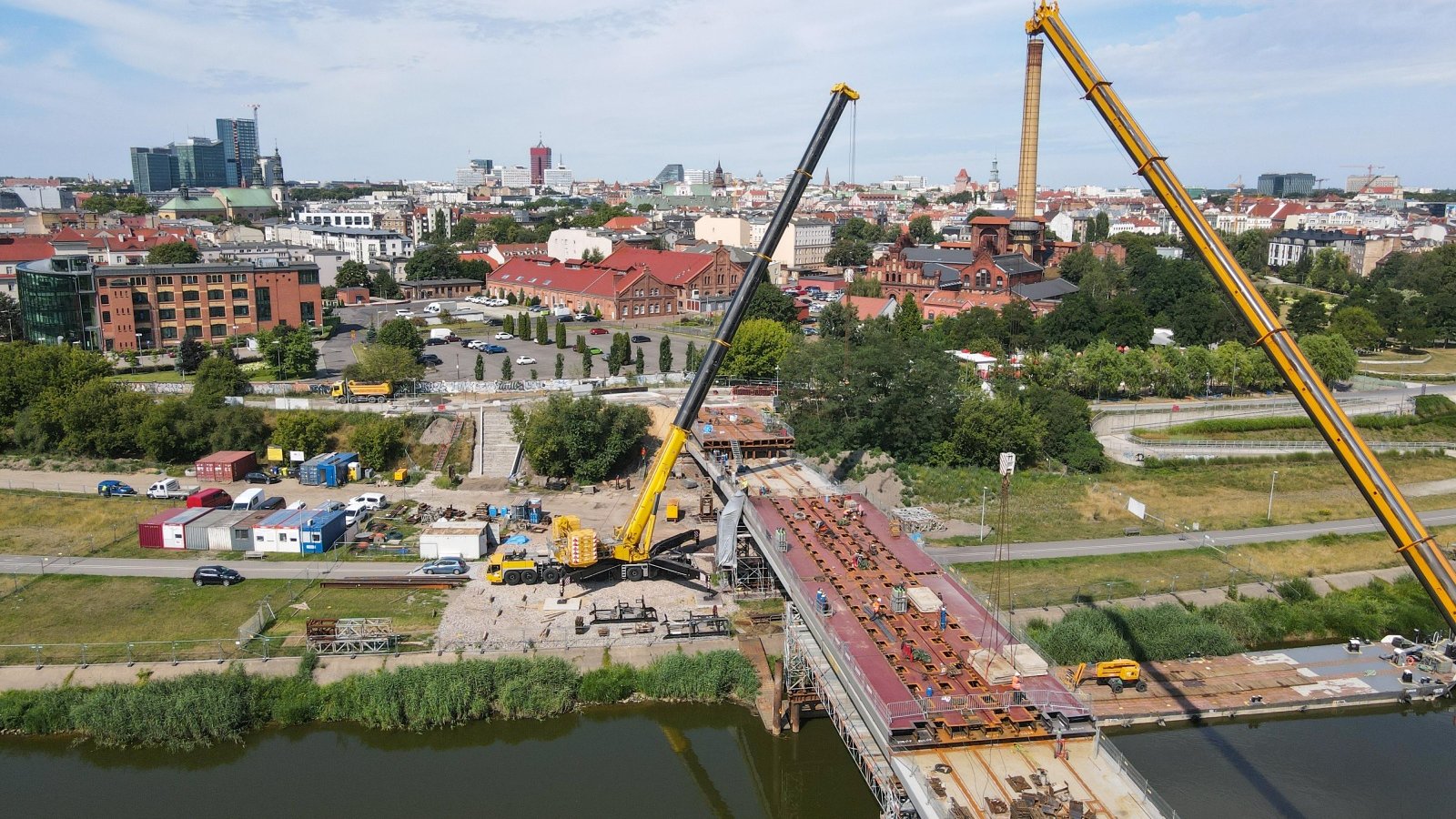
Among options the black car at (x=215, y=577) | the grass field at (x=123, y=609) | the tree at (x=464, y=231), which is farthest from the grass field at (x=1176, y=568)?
the tree at (x=464, y=231)

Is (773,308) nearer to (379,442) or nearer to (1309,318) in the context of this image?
(379,442)

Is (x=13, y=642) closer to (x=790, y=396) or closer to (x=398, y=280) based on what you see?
(x=790, y=396)

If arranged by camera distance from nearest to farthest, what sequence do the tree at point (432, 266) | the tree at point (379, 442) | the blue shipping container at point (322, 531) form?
the blue shipping container at point (322, 531) < the tree at point (379, 442) < the tree at point (432, 266)

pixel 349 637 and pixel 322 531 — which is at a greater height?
pixel 322 531

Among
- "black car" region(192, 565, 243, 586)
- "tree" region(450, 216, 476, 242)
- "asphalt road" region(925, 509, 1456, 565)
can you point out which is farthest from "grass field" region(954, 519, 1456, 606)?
"tree" region(450, 216, 476, 242)

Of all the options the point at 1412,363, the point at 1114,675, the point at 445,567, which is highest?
the point at 1412,363

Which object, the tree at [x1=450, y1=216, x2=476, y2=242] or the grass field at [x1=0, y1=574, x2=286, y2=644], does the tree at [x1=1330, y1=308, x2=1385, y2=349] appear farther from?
the tree at [x1=450, y1=216, x2=476, y2=242]

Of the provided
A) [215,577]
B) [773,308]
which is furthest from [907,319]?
[215,577]

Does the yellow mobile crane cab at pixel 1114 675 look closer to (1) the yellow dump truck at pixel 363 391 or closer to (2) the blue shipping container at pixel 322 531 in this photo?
(2) the blue shipping container at pixel 322 531
